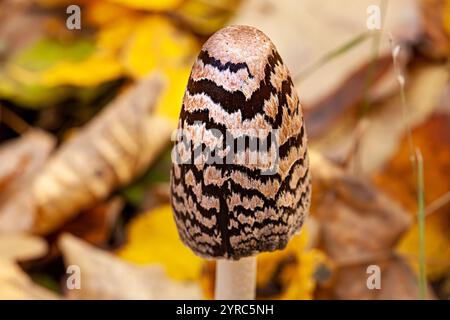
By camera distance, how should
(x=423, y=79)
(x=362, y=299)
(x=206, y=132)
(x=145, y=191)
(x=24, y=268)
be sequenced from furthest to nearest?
(x=423, y=79)
(x=145, y=191)
(x=24, y=268)
(x=362, y=299)
(x=206, y=132)

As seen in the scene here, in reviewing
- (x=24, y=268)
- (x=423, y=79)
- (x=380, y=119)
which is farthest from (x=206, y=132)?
(x=423, y=79)

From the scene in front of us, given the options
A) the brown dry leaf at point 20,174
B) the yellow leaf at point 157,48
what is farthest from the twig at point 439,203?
the brown dry leaf at point 20,174

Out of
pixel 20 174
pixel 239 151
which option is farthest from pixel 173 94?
pixel 239 151

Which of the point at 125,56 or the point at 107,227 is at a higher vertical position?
the point at 125,56

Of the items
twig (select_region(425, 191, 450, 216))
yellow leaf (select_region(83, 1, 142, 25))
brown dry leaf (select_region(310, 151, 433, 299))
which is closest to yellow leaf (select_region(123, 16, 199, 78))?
yellow leaf (select_region(83, 1, 142, 25))

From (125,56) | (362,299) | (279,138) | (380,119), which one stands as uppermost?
(125,56)

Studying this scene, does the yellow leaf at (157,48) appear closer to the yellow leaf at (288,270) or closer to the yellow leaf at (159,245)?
the yellow leaf at (159,245)

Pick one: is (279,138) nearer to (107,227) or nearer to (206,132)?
(206,132)

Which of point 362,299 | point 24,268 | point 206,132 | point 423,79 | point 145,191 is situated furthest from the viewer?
point 423,79

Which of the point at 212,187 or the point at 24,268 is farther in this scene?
the point at 24,268
